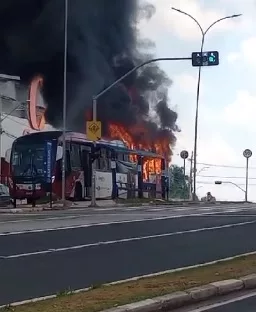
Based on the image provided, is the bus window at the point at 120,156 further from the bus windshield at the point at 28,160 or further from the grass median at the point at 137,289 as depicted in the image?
the grass median at the point at 137,289

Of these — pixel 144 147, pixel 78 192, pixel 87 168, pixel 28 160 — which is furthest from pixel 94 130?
pixel 144 147

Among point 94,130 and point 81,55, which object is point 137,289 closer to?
point 94,130

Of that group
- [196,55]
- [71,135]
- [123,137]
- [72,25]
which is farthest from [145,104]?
[196,55]

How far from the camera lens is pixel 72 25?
5338cm

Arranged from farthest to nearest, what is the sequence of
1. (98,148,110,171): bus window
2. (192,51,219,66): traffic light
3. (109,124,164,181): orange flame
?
1. (109,124,164,181): orange flame
2. (98,148,110,171): bus window
3. (192,51,219,66): traffic light

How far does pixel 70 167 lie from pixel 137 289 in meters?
31.7

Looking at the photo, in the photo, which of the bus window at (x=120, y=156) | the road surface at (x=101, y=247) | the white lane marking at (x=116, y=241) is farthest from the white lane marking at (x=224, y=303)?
the bus window at (x=120, y=156)

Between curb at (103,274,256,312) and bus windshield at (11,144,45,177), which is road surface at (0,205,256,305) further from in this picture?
bus windshield at (11,144,45,177)

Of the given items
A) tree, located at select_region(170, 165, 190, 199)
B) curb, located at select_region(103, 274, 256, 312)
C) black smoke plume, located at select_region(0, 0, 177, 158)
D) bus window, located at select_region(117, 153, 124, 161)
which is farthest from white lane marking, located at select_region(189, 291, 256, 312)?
tree, located at select_region(170, 165, 190, 199)

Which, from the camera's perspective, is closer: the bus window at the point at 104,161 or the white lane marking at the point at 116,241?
the white lane marking at the point at 116,241

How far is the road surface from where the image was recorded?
11906mm

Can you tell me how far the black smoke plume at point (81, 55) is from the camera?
52.5 m

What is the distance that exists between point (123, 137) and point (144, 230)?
1597 inches

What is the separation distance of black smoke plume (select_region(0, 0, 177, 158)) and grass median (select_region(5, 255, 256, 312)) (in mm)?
41055
